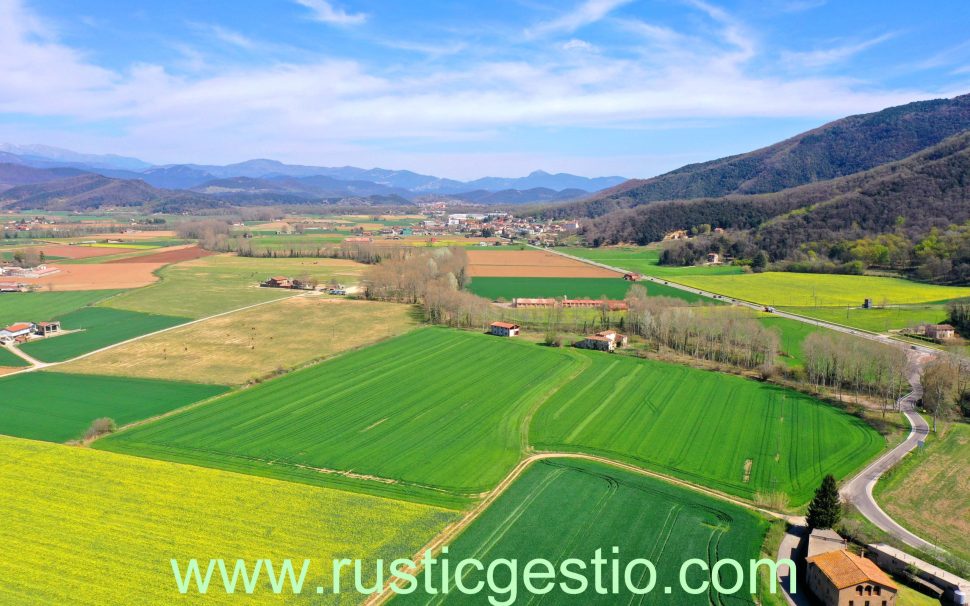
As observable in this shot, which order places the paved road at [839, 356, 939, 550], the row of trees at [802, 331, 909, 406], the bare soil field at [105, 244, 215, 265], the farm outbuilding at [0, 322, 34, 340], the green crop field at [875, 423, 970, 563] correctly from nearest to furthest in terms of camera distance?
1. the paved road at [839, 356, 939, 550]
2. the green crop field at [875, 423, 970, 563]
3. the row of trees at [802, 331, 909, 406]
4. the farm outbuilding at [0, 322, 34, 340]
5. the bare soil field at [105, 244, 215, 265]

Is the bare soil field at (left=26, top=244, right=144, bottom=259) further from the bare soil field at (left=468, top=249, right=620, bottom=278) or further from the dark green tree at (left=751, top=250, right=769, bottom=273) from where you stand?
the dark green tree at (left=751, top=250, right=769, bottom=273)

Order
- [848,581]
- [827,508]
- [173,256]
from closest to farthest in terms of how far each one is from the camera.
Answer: [848,581] → [827,508] → [173,256]

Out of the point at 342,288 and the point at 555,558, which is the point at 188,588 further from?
the point at 342,288

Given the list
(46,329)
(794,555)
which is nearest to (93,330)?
(46,329)

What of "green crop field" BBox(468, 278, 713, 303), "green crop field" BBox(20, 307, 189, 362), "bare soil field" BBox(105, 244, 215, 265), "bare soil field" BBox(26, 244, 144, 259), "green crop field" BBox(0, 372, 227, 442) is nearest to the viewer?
"green crop field" BBox(0, 372, 227, 442)

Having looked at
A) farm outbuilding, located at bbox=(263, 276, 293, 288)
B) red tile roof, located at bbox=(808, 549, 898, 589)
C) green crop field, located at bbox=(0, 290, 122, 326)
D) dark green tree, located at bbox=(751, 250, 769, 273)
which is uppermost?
Answer: dark green tree, located at bbox=(751, 250, 769, 273)

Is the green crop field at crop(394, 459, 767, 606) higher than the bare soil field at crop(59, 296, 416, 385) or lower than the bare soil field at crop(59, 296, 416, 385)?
lower

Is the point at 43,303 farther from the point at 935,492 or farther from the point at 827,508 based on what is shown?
the point at 935,492

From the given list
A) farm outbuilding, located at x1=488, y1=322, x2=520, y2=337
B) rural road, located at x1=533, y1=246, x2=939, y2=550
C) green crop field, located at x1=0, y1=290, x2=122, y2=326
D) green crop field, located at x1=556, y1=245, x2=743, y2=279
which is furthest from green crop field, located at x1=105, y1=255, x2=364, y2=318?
rural road, located at x1=533, y1=246, x2=939, y2=550
